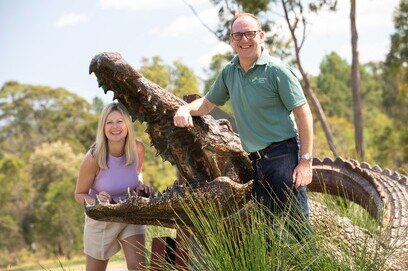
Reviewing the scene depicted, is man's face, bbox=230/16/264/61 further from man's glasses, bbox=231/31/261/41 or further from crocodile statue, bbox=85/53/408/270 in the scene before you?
Answer: crocodile statue, bbox=85/53/408/270

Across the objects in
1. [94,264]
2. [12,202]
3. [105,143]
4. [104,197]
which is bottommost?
[12,202]

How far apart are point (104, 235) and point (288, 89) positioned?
1.72m

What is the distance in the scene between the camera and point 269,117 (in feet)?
14.7

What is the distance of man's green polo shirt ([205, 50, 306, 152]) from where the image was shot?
4.38 metres

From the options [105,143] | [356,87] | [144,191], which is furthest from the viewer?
[356,87]

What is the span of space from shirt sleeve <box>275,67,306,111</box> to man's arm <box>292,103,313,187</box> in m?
0.04

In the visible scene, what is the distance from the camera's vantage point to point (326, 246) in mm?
4352

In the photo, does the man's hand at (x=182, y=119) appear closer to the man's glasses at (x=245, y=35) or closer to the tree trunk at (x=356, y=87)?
the man's glasses at (x=245, y=35)

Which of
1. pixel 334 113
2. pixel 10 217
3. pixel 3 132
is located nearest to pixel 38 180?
pixel 10 217

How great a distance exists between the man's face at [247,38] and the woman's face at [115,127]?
99 centimetres

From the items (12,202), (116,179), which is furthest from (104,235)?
(12,202)

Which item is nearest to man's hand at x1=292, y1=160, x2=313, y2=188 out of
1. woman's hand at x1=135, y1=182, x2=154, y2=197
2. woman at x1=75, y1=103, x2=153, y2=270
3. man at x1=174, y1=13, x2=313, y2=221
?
man at x1=174, y1=13, x2=313, y2=221

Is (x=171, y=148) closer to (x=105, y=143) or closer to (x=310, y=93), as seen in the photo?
(x=105, y=143)

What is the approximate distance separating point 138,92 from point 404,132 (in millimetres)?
19170
